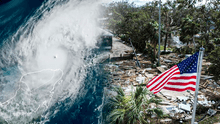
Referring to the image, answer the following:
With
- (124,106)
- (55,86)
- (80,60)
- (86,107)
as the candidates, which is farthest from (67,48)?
(124,106)

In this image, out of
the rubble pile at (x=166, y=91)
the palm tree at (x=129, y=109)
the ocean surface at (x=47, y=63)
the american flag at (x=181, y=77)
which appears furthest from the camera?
the rubble pile at (x=166, y=91)

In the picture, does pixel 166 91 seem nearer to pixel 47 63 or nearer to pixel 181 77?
pixel 181 77

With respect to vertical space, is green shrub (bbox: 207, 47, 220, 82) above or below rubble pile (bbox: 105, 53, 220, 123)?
above

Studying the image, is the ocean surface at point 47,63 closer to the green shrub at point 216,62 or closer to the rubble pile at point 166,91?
the rubble pile at point 166,91

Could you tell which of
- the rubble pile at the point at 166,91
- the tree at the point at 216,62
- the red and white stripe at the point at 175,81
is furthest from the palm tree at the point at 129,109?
the tree at the point at 216,62

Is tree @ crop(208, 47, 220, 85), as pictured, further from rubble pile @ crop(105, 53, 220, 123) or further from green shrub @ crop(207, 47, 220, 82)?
rubble pile @ crop(105, 53, 220, 123)

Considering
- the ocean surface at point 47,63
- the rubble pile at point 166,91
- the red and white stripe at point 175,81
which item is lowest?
the rubble pile at point 166,91

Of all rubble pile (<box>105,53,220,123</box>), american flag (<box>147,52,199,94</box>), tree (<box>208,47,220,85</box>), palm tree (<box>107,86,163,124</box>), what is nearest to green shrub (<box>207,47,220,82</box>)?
tree (<box>208,47,220,85</box>)

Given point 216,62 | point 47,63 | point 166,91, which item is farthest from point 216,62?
point 47,63

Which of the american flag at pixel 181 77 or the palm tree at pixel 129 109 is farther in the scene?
the palm tree at pixel 129 109
